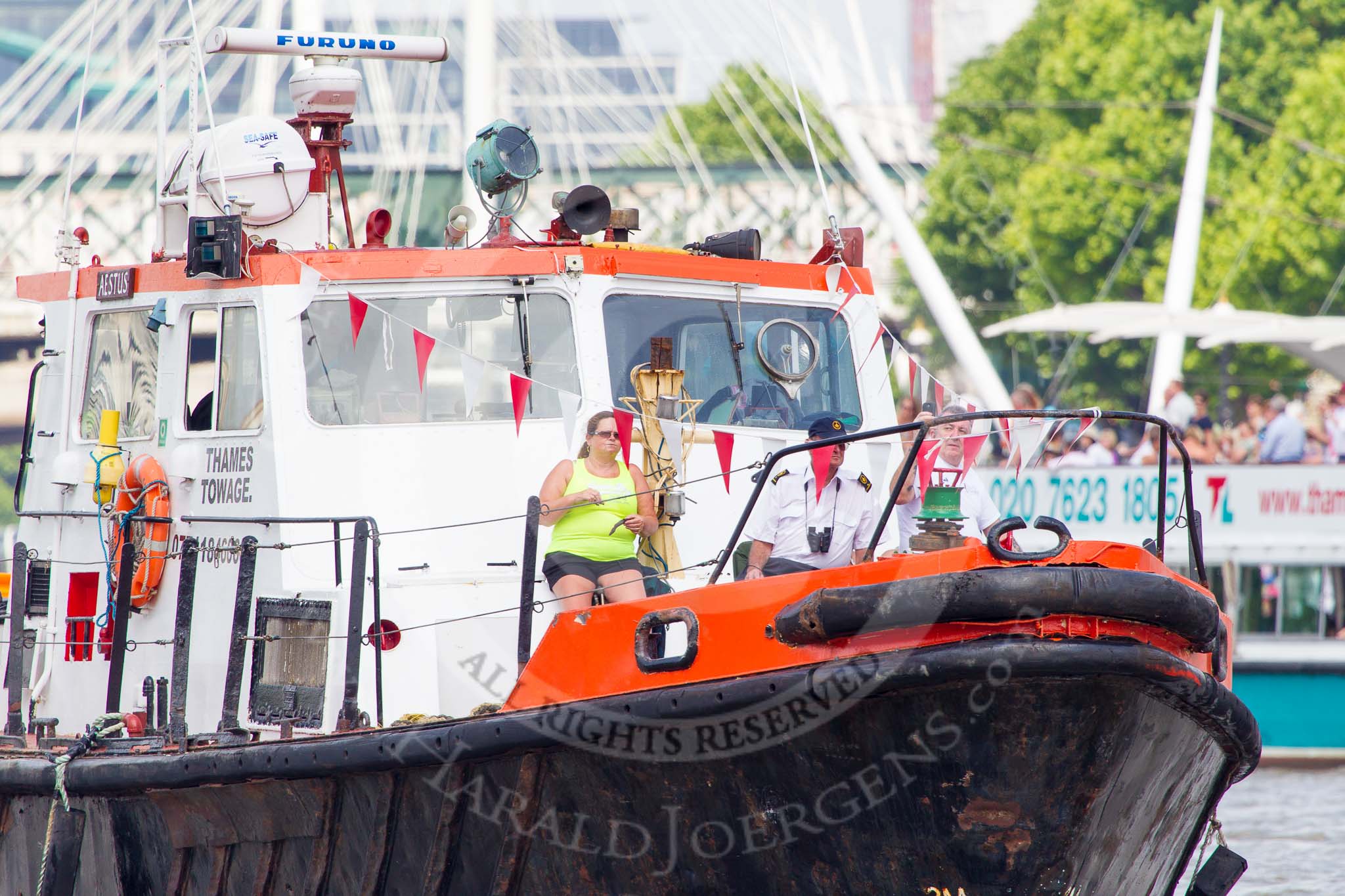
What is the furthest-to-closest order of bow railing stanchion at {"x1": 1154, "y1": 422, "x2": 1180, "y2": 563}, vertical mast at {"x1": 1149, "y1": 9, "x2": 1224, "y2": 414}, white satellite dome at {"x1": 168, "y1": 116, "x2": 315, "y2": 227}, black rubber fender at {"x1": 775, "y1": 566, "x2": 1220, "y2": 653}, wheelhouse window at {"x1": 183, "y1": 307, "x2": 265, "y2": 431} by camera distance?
vertical mast at {"x1": 1149, "y1": 9, "x2": 1224, "y2": 414} → white satellite dome at {"x1": 168, "y1": 116, "x2": 315, "y2": 227} → wheelhouse window at {"x1": 183, "y1": 307, "x2": 265, "y2": 431} → bow railing stanchion at {"x1": 1154, "y1": 422, "x2": 1180, "y2": 563} → black rubber fender at {"x1": 775, "y1": 566, "x2": 1220, "y2": 653}

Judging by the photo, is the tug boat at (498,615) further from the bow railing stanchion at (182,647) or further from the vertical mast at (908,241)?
the vertical mast at (908,241)

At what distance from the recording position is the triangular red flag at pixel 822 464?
6930 millimetres

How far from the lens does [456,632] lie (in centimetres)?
716

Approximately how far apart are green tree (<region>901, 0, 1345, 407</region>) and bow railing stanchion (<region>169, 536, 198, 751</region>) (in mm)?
22108

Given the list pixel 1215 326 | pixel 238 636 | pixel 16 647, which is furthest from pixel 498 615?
pixel 1215 326

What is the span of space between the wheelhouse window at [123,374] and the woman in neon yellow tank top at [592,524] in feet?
7.16

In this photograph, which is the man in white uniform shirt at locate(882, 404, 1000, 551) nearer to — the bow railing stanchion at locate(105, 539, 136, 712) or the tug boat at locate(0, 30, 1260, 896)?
the tug boat at locate(0, 30, 1260, 896)

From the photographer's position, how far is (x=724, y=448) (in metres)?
7.52

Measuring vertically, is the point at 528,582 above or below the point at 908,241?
below

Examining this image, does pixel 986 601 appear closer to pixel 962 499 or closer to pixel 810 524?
pixel 810 524

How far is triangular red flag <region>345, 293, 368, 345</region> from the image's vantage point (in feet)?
25.2

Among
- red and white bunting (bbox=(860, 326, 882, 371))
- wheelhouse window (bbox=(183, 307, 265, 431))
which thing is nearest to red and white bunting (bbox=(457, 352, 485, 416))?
wheelhouse window (bbox=(183, 307, 265, 431))

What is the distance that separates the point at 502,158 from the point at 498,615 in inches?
90.3

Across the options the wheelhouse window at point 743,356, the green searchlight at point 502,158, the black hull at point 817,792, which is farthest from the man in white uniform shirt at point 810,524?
the green searchlight at point 502,158
